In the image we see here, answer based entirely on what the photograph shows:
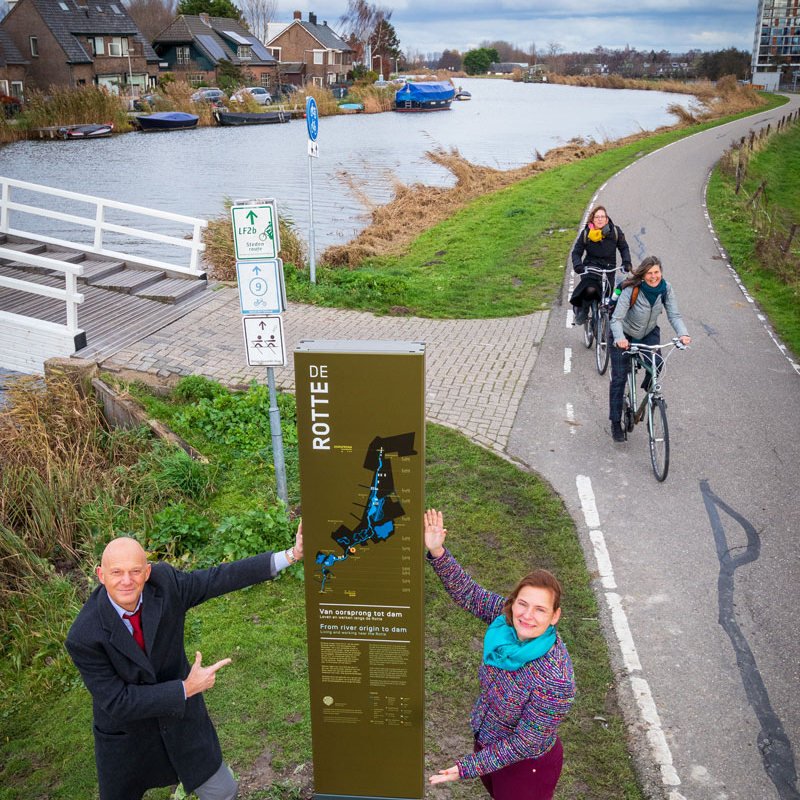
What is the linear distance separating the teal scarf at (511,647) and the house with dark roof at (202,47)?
82.7m

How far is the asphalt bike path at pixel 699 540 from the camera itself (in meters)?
4.63

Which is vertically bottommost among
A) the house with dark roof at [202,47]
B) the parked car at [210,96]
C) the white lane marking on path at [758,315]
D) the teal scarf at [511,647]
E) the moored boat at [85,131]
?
the white lane marking on path at [758,315]

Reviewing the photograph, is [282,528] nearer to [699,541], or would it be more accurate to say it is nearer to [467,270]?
[699,541]

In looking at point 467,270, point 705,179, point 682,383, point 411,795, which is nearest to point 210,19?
point 705,179

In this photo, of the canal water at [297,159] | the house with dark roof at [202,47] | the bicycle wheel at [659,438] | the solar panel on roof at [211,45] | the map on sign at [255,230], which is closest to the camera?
the map on sign at [255,230]

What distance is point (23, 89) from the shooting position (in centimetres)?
6359

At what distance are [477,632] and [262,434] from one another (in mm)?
3992

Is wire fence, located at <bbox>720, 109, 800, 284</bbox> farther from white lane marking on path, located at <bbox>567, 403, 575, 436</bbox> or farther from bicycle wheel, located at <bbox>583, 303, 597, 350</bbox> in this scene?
white lane marking on path, located at <bbox>567, 403, 575, 436</bbox>

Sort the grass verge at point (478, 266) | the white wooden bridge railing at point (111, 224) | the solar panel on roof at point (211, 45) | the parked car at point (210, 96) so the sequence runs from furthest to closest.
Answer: the solar panel on roof at point (211, 45) < the parked car at point (210, 96) < the grass verge at point (478, 266) < the white wooden bridge railing at point (111, 224)

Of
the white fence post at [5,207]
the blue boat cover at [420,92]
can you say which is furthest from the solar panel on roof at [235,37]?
the white fence post at [5,207]

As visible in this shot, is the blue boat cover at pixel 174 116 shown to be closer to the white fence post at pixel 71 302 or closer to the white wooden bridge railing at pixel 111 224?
the white wooden bridge railing at pixel 111 224

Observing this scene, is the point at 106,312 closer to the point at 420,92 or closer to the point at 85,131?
the point at 85,131

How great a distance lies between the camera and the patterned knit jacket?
3.10 metres

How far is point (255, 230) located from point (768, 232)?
16.2 meters
